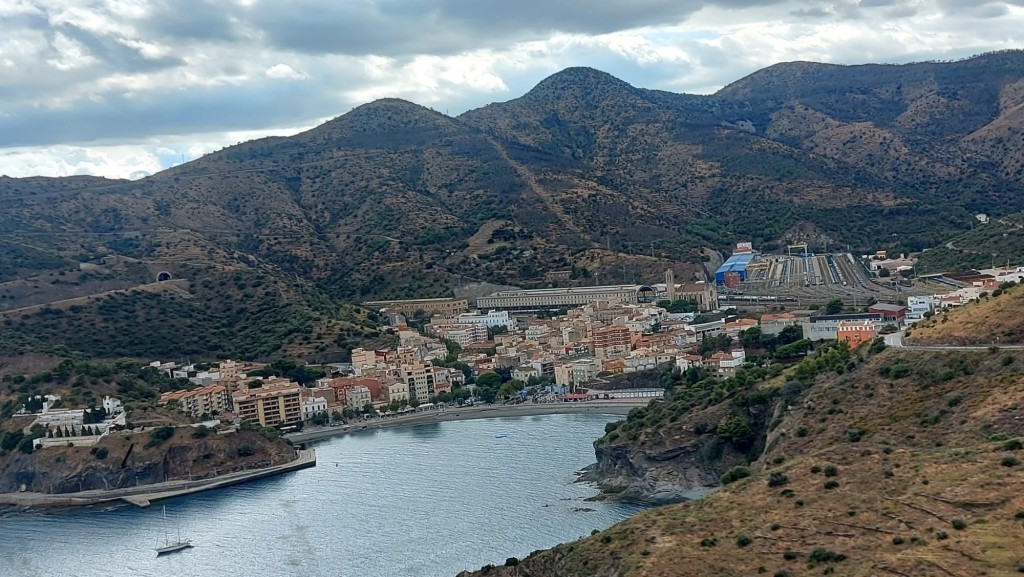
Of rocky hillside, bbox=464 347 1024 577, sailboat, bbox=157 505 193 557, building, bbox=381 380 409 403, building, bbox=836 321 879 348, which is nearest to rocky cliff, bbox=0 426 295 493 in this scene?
sailboat, bbox=157 505 193 557

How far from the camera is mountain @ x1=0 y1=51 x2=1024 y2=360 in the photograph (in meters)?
88.9

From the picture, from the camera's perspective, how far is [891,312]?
55.2 m

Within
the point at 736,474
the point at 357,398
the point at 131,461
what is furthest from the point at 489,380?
the point at 736,474

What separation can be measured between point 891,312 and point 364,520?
28255 millimetres

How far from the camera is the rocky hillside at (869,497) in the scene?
19.0 metres

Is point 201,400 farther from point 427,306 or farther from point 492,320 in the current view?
point 427,306

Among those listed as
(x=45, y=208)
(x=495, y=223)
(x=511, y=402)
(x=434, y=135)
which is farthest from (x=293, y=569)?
(x=434, y=135)

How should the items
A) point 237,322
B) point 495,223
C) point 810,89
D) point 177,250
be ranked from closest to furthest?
point 237,322 → point 177,250 → point 495,223 → point 810,89

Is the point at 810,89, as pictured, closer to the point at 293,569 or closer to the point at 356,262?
the point at 356,262

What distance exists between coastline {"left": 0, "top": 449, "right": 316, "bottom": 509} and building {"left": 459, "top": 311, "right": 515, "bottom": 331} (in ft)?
97.7

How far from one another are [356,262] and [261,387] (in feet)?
109

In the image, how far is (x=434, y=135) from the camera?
404 ft

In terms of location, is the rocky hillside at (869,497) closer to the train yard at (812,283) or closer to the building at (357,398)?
the building at (357,398)

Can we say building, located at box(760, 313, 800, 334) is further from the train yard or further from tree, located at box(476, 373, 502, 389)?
tree, located at box(476, 373, 502, 389)
